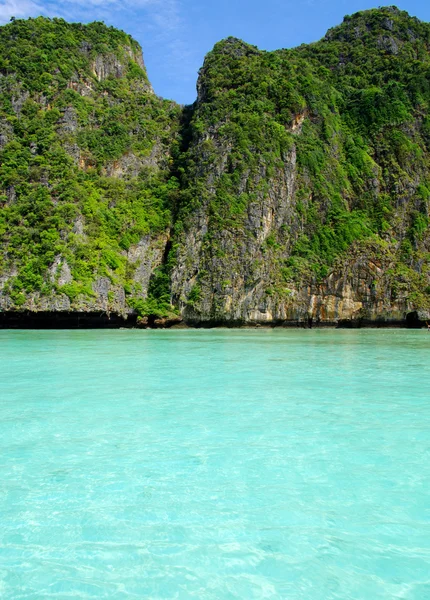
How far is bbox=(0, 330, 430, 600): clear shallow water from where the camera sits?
301 cm

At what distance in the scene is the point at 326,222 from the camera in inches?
1761

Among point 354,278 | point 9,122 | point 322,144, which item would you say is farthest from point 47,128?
point 354,278

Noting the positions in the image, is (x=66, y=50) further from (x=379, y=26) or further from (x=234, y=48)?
(x=379, y=26)

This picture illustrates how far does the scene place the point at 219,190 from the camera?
41.1 m

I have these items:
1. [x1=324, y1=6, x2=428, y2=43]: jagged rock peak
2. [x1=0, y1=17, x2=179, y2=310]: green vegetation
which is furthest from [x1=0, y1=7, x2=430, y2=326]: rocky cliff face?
[x1=324, y1=6, x2=428, y2=43]: jagged rock peak

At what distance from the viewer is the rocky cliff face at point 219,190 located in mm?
37344

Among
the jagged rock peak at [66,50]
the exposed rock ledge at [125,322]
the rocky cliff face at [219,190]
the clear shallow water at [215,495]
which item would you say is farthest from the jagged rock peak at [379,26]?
the clear shallow water at [215,495]

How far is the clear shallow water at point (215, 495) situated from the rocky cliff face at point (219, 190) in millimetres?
28570

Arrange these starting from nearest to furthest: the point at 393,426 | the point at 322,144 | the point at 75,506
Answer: the point at 75,506, the point at 393,426, the point at 322,144

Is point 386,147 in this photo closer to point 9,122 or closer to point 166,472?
point 9,122

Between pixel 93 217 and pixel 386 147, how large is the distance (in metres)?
30.7

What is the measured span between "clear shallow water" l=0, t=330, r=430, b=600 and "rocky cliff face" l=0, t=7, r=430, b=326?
28.6 m

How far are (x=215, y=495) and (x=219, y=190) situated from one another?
3862 centimetres

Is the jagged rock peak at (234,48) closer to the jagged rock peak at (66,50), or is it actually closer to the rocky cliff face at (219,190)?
the rocky cliff face at (219,190)
